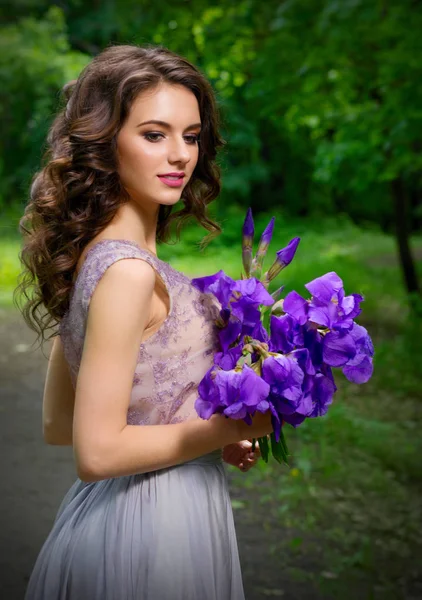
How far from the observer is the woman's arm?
195cm

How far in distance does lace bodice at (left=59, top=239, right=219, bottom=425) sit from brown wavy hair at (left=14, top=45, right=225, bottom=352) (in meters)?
0.10

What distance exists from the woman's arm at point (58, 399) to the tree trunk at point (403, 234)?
854 centimetres

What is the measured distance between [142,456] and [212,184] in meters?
0.73

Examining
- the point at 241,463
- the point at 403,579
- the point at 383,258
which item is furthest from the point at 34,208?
the point at 383,258

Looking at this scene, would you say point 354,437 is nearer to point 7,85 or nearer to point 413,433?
point 413,433

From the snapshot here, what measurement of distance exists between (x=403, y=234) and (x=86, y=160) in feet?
28.9

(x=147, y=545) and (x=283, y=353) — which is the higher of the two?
(x=283, y=353)

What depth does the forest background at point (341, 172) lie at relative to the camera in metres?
4.50

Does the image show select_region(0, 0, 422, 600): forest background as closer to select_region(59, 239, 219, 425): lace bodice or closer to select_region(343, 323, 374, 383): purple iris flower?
select_region(59, 239, 219, 425): lace bodice

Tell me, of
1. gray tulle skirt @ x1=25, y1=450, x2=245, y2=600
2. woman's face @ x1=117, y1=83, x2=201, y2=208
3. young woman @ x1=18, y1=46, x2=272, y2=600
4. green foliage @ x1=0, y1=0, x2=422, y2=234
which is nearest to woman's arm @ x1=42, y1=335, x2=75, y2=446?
young woman @ x1=18, y1=46, x2=272, y2=600

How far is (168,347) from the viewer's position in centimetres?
170

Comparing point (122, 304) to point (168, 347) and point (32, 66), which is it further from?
point (32, 66)

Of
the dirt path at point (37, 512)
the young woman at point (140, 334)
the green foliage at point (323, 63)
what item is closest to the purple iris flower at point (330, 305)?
the young woman at point (140, 334)

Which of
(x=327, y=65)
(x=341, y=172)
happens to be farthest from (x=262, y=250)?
(x=341, y=172)
